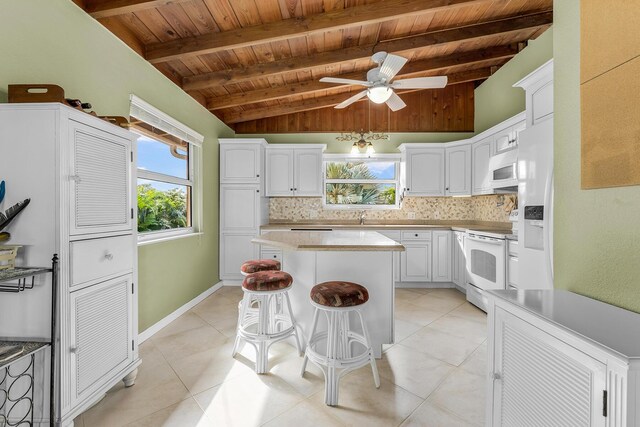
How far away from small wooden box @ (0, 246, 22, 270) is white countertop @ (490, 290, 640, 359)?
6.90 feet

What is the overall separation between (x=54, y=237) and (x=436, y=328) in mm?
3044

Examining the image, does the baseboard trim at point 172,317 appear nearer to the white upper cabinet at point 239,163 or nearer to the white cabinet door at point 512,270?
the white upper cabinet at point 239,163

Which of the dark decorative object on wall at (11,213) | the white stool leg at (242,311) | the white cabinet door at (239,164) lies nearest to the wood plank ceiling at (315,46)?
the white cabinet door at (239,164)

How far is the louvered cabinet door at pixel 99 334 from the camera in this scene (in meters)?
1.48

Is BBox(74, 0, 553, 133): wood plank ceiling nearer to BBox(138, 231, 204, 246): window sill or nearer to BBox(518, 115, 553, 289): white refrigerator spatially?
BBox(518, 115, 553, 289): white refrigerator

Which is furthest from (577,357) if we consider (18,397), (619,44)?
(18,397)

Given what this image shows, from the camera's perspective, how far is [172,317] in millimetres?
3049

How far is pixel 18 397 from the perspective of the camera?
1380 mm

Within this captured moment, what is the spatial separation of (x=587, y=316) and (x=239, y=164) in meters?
4.15

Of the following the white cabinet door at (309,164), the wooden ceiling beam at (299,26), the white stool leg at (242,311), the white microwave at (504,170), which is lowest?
the white stool leg at (242,311)

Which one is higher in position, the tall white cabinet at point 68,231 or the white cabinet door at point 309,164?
the white cabinet door at point 309,164

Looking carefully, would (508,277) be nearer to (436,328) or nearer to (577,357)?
(436,328)

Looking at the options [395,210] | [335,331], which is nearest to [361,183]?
[395,210]

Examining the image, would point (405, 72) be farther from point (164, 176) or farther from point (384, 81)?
point (164, 176)
